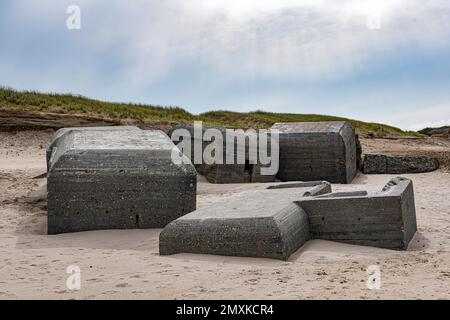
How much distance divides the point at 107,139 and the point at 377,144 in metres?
13.4

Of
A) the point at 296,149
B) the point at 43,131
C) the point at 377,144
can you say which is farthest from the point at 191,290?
the point at 377,144

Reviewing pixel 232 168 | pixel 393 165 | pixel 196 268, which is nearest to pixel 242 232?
pixel 196 268

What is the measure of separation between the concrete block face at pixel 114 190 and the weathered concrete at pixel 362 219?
1634 mm

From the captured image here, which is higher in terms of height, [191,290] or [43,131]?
[43,131]

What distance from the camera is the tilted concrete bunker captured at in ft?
17.6

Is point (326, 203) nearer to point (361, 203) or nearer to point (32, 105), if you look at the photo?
point (361, 203)

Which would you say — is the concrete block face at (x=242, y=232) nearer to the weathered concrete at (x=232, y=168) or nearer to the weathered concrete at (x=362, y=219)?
the weathered concrete at (x=362, y=219)

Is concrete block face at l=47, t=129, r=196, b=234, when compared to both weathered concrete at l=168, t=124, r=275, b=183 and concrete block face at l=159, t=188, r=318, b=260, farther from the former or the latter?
weathered concrete at l=168, t=124, r=275, b=183

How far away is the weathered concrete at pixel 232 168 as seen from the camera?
11.1m

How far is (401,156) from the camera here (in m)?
13.8

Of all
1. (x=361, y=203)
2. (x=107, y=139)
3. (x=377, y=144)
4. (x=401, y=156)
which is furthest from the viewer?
(x=377, y=144)

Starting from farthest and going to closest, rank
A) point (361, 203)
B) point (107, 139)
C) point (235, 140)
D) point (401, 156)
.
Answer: point (401, 156) → point (235, 140) → point (107, 139) → point (361, 203)

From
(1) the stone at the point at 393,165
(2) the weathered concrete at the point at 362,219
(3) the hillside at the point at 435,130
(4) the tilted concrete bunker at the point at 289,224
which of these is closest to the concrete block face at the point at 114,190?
(4) the tilted concrete bunker at the point at 289,224

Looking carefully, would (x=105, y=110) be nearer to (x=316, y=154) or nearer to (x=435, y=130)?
(x=316, y=154)
